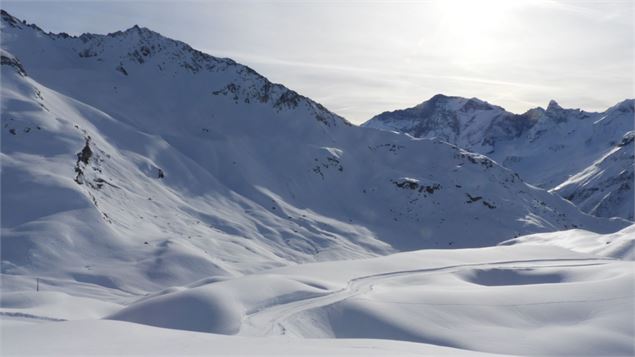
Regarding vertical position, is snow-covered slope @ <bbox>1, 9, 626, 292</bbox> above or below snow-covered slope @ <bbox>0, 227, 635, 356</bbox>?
above

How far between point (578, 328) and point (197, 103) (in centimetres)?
11506

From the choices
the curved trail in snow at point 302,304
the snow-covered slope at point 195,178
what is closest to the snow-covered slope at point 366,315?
the curved trail in snow at point 302,304

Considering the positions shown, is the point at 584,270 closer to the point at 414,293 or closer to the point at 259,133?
the point at 414,293

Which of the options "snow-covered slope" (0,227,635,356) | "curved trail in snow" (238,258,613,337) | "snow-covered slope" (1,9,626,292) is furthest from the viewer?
"snow-covered slope" (1,9,626,292)

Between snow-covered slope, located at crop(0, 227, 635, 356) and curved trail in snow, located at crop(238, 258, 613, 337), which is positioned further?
curved trail in snow, located at crop(238, 258, 613, 337)

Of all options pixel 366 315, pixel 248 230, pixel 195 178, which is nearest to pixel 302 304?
pixel 366 315

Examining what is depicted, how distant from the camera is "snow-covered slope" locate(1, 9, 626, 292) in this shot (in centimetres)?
5338

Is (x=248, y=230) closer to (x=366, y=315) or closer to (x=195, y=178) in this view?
(x=195, y=178)

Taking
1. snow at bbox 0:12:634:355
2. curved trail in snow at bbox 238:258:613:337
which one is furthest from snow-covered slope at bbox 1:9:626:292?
curved trail in snow at bbox 238:258:613:337

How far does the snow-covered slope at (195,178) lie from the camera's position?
53375 mm

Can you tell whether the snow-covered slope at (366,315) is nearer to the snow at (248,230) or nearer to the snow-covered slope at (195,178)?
→ the snow at (248,230)

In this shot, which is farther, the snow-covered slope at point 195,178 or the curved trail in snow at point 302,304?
the snow-covered slope at point 195,178

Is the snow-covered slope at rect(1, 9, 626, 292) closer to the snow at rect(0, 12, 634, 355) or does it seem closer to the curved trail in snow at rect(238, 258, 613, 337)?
the snow at rect(0, 12, 634, 355)

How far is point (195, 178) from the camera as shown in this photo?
9838 centimetres
